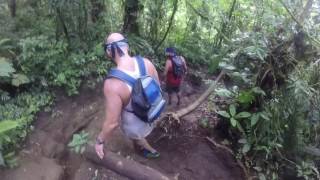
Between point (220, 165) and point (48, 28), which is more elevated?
point (48, 28)

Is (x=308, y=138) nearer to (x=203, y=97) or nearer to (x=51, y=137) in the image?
(x=203, y=97)

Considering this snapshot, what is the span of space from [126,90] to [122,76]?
174 mm

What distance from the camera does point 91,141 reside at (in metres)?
5.41

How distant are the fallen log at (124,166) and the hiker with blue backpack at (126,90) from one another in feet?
1.60

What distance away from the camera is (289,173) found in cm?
542

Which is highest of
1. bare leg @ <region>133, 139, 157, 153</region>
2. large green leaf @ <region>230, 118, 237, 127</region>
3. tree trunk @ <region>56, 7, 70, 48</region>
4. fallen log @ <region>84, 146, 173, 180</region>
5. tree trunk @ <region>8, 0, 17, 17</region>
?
tree trunk @ <region>8, 0, 17, 17</region>

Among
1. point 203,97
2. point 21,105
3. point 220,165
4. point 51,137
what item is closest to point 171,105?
point 203,97

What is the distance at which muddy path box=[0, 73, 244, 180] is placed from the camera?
5156 millimetres

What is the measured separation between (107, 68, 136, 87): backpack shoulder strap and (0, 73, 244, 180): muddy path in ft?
4.41

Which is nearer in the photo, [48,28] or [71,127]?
[71,127]

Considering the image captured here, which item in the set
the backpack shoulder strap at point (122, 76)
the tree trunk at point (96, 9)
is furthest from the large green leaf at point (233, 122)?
the tree trunk at point (96, 9)

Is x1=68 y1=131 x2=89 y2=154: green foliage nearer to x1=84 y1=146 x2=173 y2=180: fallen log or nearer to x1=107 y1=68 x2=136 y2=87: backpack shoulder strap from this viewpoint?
x1=84 y1=146 x2=173 y2=180: fallen log

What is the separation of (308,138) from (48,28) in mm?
4997

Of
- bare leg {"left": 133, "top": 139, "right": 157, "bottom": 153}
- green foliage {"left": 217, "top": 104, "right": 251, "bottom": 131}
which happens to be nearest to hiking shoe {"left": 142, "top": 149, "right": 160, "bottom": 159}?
bare leg {"left": 133, "top": 139, "right": 157, "bottom": 153}
